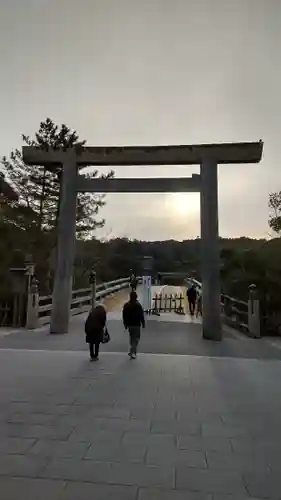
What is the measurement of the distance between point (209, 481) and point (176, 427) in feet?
4.09

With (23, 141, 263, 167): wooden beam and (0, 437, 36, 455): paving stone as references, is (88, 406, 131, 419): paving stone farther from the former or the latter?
(23, 141, 263, 167): wooden beam

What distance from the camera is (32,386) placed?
5953mm

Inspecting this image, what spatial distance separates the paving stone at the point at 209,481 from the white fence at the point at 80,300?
1074 centimetres

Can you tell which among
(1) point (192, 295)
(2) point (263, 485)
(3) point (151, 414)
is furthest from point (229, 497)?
(1) point (192, 295)

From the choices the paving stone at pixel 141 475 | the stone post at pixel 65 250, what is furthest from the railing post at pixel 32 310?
the paving stone at pixel 141 475

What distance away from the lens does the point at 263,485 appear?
10.2 ft

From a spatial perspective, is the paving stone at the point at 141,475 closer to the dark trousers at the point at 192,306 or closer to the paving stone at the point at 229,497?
the paving stone at the point at 229,497

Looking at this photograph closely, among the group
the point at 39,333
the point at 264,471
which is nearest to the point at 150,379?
the point at 264,471

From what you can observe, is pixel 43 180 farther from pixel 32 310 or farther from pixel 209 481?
pixel 209 481

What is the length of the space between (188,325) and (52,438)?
1098 cm

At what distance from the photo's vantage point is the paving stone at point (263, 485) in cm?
297

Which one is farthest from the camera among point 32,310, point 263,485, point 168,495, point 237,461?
point 32,310

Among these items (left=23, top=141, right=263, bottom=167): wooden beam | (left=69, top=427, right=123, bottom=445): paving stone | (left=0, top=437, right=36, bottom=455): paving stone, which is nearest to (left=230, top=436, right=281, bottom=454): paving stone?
(left=69, top=427, right=123, bottom=445): paving stone

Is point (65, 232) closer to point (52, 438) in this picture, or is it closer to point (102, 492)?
point (52, 438)
